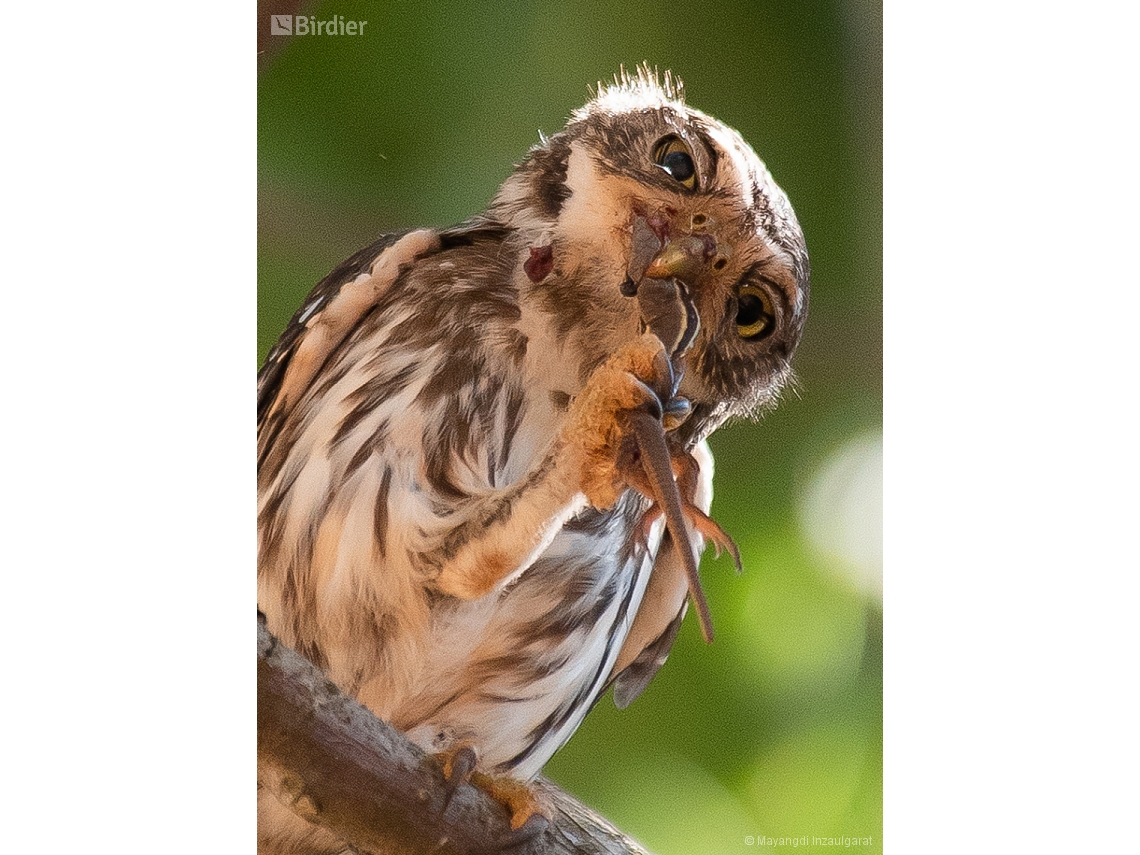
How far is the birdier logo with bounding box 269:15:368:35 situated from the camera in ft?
4.80

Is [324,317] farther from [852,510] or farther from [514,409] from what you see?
[852,510]

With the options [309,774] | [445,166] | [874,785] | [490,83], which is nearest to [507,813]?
[309,774]

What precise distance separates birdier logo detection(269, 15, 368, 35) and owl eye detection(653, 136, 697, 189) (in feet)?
1.43

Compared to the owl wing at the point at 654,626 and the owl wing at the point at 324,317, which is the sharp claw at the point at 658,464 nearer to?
the owl wing at the point at 654,626

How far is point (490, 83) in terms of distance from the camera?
4.77 feet

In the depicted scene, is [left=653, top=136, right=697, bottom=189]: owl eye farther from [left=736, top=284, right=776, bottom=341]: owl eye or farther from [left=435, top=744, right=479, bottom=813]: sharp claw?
[left=435, top=744, right=479, bottom=813]: sharp claw

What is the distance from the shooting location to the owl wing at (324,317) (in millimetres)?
1467

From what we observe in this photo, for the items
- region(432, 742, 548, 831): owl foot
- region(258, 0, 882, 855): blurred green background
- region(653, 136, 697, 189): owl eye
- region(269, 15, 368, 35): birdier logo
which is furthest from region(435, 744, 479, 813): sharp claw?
region(269, 15, 368, 35): birdier logo

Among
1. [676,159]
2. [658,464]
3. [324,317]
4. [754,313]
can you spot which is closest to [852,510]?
[754,313]

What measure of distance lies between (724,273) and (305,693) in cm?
73

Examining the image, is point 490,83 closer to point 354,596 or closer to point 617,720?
point 354,596

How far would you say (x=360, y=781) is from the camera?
126 cm

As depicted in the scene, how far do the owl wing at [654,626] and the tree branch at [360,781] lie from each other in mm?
216

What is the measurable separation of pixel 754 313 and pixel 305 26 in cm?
72
